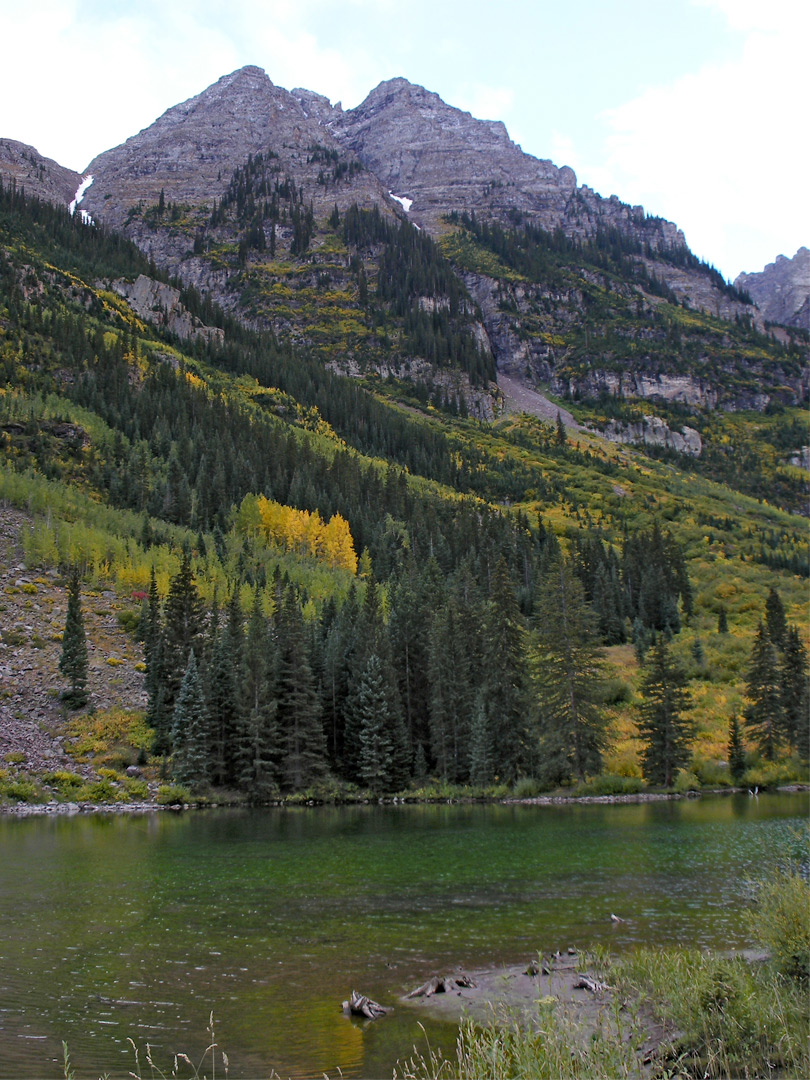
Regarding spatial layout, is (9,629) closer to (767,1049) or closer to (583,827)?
(583,827)

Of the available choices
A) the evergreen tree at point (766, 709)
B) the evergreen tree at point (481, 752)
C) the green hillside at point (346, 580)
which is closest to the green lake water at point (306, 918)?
the evergreen tree at point (766, 709)

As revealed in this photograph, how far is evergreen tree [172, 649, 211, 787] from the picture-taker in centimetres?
6206

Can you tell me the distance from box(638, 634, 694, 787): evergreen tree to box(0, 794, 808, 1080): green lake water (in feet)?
49.1

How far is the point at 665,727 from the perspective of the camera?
192ft

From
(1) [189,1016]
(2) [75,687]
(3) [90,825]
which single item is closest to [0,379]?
(2) [75,687]

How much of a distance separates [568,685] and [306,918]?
4010 centimetres

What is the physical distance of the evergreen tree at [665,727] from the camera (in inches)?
2276

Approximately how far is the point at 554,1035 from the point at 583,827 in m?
34.9

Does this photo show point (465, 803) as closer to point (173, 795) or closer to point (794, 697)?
point (173, 795)

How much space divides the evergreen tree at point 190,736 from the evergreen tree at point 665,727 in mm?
34362

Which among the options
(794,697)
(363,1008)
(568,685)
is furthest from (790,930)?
(794,697)

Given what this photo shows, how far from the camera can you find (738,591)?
4653 inches

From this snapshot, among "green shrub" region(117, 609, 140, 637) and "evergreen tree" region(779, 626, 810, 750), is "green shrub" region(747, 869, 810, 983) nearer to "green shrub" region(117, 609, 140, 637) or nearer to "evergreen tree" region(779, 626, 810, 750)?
"evergreen tree" region(779, 626, 810, 750)

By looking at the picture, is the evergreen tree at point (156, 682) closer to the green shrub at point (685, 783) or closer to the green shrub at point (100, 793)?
the green shrub at point (100, 793)
